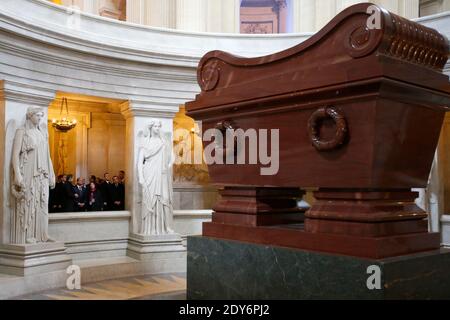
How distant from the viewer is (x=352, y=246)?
6.64 feet

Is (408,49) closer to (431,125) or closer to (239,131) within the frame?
(431,125)

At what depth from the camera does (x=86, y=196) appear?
977cm

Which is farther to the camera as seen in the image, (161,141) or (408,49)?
(161,141)

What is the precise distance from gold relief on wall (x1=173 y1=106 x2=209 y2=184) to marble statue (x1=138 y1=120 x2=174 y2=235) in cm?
275

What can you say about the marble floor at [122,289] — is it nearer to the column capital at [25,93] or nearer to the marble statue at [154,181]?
the marble statue at [154,181]

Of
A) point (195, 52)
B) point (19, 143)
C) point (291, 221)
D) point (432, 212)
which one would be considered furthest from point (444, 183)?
point (291, 221)

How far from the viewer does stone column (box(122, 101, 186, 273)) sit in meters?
9.11

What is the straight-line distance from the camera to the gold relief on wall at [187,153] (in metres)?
12.2

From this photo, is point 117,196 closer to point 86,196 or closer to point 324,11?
point 86,196

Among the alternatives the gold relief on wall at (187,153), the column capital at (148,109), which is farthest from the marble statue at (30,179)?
the gold relief on wall at (187,153)

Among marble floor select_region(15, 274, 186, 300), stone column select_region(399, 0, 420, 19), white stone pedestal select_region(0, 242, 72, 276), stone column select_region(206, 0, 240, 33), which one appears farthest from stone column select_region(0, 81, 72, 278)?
stone column select_region(399, 0, 420, 19)

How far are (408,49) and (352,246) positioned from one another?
33.2 inches

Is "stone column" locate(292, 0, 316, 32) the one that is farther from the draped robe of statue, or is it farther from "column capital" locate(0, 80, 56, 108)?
"column capital" locate(0, 80, 56, 108)

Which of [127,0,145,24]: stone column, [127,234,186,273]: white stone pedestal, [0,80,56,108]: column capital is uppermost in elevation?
[127,0,145,24]: stone column
